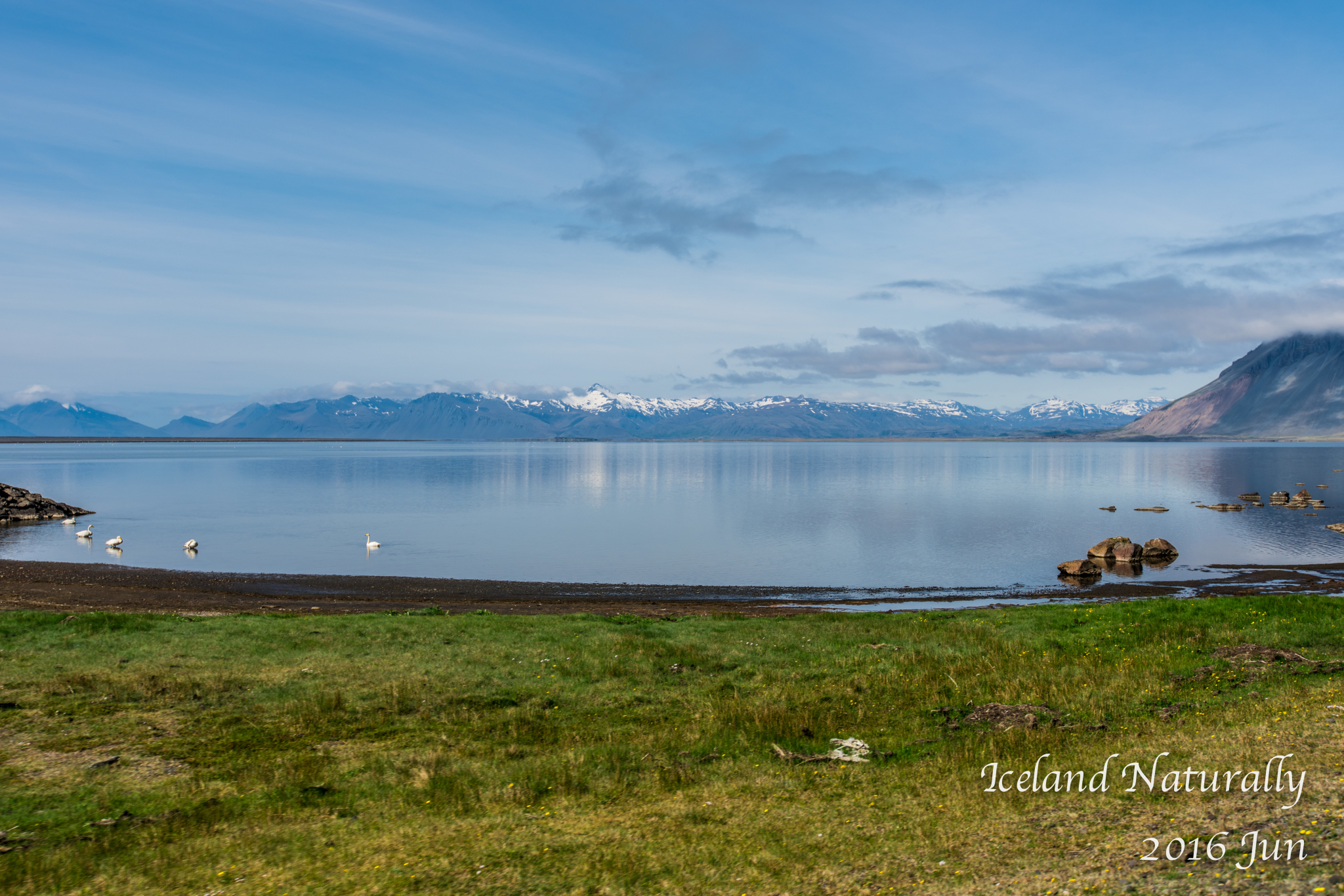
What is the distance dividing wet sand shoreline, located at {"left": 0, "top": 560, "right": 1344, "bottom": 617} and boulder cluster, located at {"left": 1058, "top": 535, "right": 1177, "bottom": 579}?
7.91ft

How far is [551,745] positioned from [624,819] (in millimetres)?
4018

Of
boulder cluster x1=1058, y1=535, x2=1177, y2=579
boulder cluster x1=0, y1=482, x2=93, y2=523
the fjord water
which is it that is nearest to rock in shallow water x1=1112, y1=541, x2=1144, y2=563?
boulder cluster x1=1058, y1=535, x2=1177, y2=579

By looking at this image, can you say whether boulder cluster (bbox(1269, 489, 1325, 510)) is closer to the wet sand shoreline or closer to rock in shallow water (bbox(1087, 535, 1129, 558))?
the wet sand shoreline

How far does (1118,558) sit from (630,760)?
53.4m

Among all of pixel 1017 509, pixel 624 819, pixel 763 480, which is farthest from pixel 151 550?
pixel 763 480

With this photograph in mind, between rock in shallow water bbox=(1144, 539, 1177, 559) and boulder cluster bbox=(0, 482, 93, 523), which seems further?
boulder cluster bbox=(0, 482, 93, 523)

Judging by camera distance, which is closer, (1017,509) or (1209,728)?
(1209,728)

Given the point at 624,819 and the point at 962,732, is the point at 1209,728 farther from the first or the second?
the point at 624,819

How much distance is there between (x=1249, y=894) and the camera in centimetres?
877

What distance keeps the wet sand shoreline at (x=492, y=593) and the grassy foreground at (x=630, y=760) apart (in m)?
14.6

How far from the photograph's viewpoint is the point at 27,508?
3374 inches

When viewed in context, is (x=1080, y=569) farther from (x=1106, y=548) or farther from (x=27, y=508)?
(x=27, y=508)

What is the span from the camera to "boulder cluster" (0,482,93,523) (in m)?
83.6

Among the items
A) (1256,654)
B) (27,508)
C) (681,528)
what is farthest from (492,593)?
(27,508)
